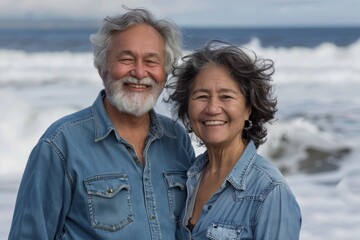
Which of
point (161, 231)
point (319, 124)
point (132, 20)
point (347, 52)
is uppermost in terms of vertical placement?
point (347, 52)

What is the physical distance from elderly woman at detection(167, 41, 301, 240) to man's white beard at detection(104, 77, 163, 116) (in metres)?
0.15

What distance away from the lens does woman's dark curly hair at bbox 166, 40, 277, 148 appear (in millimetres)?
2979

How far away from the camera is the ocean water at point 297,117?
699 centimetres

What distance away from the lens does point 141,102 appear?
3.11 metres

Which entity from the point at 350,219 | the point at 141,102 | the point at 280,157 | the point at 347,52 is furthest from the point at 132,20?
the point at 347,52

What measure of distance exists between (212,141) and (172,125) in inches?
16.5

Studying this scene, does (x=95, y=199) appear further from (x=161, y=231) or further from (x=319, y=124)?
(x=319, y=124)

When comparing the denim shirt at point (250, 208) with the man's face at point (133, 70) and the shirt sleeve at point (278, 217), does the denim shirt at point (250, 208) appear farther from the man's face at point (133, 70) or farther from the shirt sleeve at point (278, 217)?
the man's face at point (133, 70)

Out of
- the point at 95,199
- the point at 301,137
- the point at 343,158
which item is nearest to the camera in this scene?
the point at 95,199

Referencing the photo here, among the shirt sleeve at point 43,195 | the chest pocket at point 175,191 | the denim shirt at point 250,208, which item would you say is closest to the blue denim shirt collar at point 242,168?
the denim shirt at point 250,208

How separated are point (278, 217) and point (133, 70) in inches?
35.5

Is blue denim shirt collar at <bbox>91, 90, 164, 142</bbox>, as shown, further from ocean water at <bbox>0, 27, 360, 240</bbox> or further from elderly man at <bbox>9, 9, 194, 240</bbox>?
ocean water at <bbox>0, 27, 360, 240</bbox>

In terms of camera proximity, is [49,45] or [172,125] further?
[49,45]

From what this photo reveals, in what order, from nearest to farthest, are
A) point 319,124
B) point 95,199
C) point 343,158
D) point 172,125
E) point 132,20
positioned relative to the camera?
1. point 95,199
2. point 132,20
3. point 172,125
4. point 343,158
5. point 319,124
